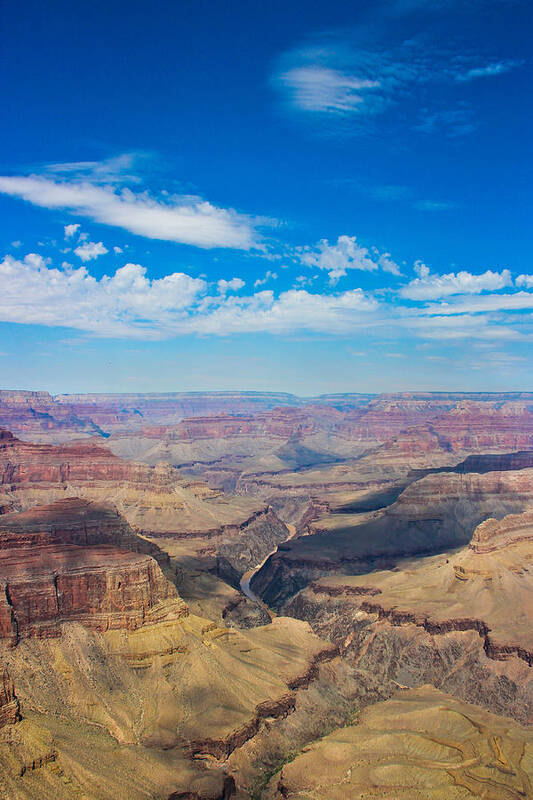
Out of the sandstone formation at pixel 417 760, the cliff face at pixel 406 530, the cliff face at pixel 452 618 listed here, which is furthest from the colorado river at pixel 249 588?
the sandstone formation at pixel 417 760

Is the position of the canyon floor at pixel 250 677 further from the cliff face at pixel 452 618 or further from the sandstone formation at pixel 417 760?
the cliff face at pixel 452 618

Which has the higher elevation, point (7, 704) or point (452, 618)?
point (7, 704)

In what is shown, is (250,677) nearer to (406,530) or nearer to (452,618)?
(452,618)

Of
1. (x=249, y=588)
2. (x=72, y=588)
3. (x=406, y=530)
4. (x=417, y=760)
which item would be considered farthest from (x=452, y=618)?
(x=406, y=530)

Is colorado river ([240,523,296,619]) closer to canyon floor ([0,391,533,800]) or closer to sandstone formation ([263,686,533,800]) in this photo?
canyon floor ([0,391,533,800])

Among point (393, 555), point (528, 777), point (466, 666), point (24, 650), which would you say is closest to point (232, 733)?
point (24, 650)
